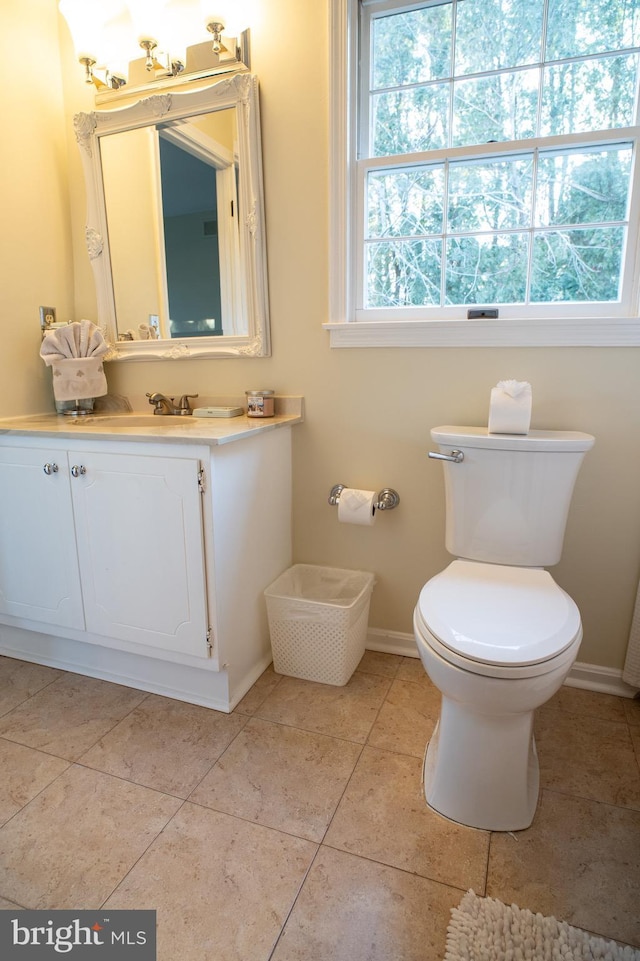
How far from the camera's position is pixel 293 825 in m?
1.23

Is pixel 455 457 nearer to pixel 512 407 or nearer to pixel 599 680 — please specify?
pixel 512 407

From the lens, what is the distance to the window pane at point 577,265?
1.57 m

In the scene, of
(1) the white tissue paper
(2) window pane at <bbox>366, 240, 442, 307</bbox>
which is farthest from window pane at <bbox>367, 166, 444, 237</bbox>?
(1) the white tissue paper

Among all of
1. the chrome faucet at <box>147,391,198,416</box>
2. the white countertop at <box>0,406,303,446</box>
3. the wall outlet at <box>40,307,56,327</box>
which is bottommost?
the white countertop at <box>0,406,303,446</box>

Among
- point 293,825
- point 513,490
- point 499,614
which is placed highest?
point 513,490

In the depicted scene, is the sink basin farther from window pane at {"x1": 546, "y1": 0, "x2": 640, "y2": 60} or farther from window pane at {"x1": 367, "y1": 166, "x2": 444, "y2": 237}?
window pane at {"x1": 546, "y1": 0, "x2": 640, "y2": 60}

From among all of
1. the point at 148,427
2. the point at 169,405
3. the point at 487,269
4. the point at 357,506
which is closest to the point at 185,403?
the point at 169,405

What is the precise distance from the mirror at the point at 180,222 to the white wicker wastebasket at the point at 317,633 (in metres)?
0.90

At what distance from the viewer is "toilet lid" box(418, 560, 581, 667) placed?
1.09 m

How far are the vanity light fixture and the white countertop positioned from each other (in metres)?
1.19

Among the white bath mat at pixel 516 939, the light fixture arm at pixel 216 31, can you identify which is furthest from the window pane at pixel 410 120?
the white bath mat at pixel 516 939

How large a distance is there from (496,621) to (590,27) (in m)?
1.69

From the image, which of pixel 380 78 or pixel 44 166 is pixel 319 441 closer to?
pixel 380 78

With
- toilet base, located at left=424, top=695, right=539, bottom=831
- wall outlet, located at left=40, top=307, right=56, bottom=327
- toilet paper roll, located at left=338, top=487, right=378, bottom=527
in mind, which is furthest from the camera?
wall outlet, located at left=40, top=307, right=56, bottom=327
